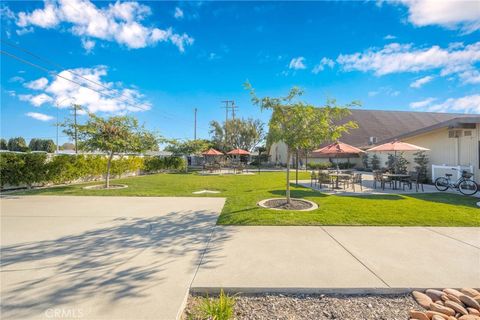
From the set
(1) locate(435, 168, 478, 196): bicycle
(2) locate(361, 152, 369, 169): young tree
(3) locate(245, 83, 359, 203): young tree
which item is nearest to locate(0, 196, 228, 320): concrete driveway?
(3) locate(245, 83, 359, 203): young tree

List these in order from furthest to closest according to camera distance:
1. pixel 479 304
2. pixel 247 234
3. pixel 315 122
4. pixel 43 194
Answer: pixel 43 194 → pixel 315 122 → pixel 247 234 → pixel 479 304

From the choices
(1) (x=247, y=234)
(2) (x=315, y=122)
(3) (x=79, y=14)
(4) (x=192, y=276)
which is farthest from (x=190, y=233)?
(3) (x=79, y=14)

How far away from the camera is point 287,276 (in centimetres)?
327

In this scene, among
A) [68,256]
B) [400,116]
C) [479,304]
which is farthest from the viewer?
[400,116]

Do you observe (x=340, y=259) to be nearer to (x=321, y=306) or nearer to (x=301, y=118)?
(x=321, y=306)

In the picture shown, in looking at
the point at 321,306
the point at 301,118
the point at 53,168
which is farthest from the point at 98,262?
the point at 53,168

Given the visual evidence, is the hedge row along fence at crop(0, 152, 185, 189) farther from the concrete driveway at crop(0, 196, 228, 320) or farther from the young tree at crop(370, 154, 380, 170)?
the young tree at crop(370, 154, 380, 170)

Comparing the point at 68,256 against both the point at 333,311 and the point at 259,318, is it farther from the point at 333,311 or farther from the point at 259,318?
the point at 333,311

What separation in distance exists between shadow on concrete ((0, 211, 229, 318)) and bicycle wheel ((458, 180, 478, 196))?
459 inches

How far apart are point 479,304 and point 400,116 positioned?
40.5 meters

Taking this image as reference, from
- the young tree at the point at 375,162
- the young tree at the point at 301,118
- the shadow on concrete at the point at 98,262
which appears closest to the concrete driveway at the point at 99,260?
the shadow on concrete at the point at 98,262

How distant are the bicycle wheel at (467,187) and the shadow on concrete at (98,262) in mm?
11663

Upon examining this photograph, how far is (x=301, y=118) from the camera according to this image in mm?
7199

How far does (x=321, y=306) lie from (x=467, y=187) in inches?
477
